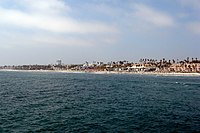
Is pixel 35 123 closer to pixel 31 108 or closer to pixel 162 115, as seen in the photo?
pixel 31 108

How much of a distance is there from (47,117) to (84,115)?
5174mm

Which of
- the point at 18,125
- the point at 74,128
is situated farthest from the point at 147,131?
the point at 18,125

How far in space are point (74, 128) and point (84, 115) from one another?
797cm

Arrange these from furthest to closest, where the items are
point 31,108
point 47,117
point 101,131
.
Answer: point 31,108 → point 47,117 → point 101,131

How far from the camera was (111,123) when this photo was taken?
3438 cm

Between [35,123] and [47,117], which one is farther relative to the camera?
[47,117]

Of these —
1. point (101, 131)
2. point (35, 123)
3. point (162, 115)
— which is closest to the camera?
point (101, 131)

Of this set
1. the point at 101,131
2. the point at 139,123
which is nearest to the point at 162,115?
the point at 139,123

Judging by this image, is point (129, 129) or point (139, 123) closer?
point (129, 129)

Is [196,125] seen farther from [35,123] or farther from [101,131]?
[35,123]

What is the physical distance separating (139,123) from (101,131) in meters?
6.08

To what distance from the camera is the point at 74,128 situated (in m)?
31.6

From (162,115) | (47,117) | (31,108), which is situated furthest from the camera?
(31,108)

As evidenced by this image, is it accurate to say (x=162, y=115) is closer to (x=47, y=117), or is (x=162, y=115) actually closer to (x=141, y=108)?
(x=141, y=108)
